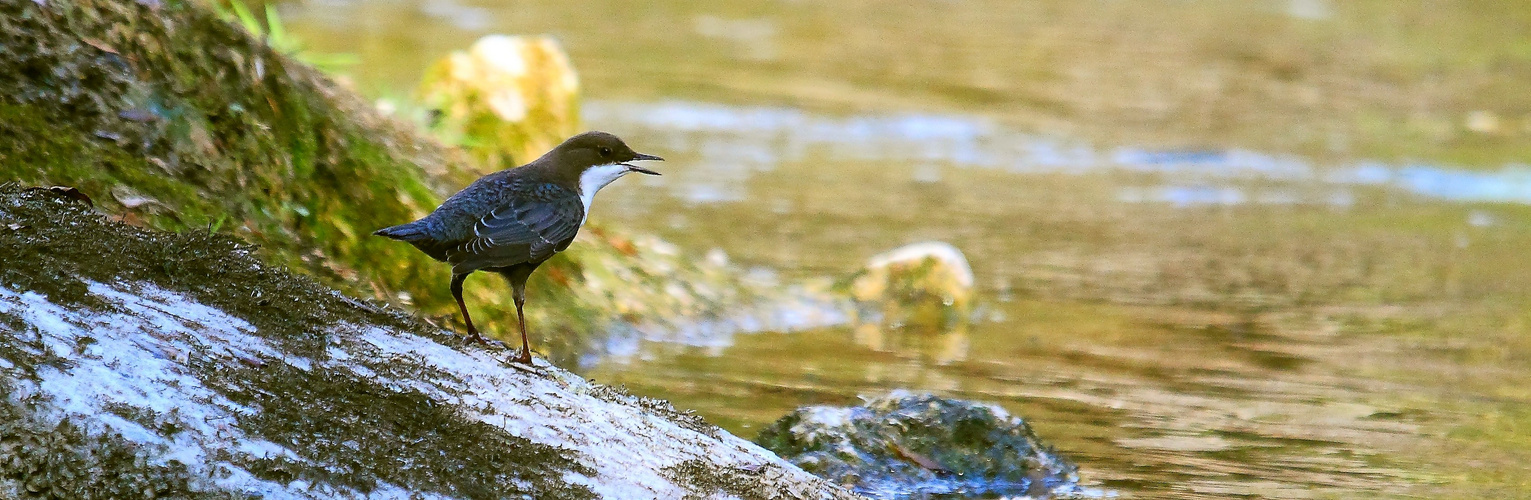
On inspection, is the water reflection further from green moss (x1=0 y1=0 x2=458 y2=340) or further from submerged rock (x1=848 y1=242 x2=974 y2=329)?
green moss (x1=0 y1=0 x2=458 y2=340)

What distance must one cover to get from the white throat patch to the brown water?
109cm

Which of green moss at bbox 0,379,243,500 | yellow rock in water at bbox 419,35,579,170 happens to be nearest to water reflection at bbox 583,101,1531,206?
yellow rock in water at bbox 419,35,579,170

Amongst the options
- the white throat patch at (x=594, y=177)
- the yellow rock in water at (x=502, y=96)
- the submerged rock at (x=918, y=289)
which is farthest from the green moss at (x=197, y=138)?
the submerged rock at (x=918, y=289)

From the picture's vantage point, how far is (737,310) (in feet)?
28.4

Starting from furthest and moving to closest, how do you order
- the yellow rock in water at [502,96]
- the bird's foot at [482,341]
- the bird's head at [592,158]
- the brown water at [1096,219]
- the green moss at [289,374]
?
the yellow rock in water at [502,96], the brown water at [1096,219], the bird's head at [592,158], the bird's foot at [482,341], the green moss at [289,374]

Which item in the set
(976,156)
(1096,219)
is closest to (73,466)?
(1096,219)

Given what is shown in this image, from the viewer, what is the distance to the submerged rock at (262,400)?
12.0 feet

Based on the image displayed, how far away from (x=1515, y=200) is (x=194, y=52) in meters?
10.7

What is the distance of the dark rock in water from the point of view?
5.50 metres

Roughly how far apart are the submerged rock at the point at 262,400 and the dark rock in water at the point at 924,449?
695 millimetres


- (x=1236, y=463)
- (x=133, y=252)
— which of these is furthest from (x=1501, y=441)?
(x=133, y=252)

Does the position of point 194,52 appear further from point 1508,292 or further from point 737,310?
point 1508,292

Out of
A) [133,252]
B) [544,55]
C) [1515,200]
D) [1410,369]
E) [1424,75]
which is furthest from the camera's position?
[1424,75]

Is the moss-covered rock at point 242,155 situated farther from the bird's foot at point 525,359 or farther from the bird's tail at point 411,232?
the bird's foot at point 525,359
